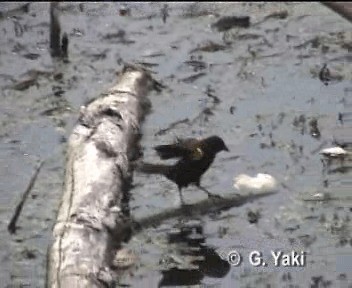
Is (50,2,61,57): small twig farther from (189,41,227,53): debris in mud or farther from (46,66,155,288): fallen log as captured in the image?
(46,66,155,288): fallen log

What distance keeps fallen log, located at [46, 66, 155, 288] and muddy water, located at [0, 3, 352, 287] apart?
238mm

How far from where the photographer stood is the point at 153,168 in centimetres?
669

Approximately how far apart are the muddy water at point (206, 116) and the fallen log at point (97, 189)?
9.4 inches

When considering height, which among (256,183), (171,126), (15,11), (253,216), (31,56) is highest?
(15,11)

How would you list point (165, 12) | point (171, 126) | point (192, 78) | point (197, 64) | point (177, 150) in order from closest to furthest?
point (177, 150) < point (171, 126) < point (192, 78) < point (197, 64) < point (165, 12)

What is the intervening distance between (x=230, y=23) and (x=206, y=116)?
296cm

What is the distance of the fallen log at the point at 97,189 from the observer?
5086 millimetres

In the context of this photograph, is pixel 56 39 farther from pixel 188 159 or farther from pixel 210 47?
pixel 188 159

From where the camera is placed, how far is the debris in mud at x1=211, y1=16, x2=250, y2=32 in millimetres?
10453

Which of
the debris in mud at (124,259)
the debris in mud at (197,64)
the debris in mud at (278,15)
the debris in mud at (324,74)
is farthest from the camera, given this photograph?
the debris in mud at (278,15)

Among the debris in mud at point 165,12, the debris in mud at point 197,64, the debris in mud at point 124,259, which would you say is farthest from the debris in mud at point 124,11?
the debris in mud at point 124,259

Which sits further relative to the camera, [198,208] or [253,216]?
[198,208]

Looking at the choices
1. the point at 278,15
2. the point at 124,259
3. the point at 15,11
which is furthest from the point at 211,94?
the point at 15,11

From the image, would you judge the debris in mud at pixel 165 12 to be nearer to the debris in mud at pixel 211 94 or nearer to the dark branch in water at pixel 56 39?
the dark branch in water at pixel 56 39
